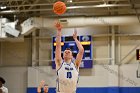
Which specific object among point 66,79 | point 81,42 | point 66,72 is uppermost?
point 81,42

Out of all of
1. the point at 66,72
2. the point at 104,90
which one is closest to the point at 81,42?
the point at 104,90

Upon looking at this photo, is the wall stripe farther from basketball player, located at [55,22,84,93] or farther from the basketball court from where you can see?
basketball player, located at [55,22,84,93]

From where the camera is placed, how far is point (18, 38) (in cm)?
1261

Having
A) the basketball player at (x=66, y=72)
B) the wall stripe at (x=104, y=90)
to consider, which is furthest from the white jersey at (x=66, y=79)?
the wall stripe at (x=104, y=90)

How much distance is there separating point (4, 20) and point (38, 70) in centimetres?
252

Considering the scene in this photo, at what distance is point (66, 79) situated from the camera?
4.80 meters

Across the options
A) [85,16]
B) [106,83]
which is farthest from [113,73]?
[85,16]

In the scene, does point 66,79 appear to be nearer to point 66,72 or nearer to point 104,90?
point 66,72

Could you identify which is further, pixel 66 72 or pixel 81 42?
pixel 81 42

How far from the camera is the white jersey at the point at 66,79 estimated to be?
15.7 ft

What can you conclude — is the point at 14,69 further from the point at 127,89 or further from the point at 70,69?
the point at 70,69

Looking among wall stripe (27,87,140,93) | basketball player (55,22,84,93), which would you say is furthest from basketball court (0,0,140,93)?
basketball player (55,22,84,93)

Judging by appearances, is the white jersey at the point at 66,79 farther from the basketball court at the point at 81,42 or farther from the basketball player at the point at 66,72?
the basketball court at the point at 81,42

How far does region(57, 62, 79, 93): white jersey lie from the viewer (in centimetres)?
479
